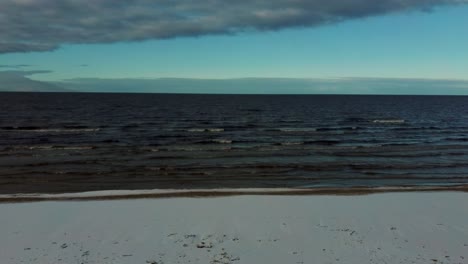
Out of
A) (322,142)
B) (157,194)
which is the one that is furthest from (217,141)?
(157,194)

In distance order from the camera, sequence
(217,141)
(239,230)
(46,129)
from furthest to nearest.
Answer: (46,129), (217,141), (239,230)

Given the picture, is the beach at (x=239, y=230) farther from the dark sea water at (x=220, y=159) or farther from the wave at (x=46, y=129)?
the wave at (x=46, y=129)

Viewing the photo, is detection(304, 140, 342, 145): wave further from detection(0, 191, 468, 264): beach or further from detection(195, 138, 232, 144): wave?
detection(0, 191, 468, 264): beach

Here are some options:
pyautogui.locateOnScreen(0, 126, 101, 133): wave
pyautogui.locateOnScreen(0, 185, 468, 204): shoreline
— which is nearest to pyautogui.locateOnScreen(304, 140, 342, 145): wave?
pyautogui.locateOnScreen(0, 185, 468, 204): shoreline

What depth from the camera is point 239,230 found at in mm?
9930

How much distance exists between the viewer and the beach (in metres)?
8.30

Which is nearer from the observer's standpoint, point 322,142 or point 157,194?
point 157,194

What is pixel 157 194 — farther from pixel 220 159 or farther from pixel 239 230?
pixel 220 159

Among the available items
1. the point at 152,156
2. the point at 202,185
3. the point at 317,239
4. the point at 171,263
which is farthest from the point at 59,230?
the point at 152,156

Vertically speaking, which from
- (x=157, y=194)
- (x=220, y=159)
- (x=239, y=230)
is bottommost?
(x=220, y=159)

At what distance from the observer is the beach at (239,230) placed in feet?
27.2

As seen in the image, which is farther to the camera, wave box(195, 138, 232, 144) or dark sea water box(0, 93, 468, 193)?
wave box(195, 138, 232, 144)

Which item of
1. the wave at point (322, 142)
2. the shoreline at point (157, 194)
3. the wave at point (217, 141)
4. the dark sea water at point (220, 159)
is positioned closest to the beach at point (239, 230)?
the shoreline at point (157, 194)

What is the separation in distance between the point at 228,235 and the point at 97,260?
2826mm
